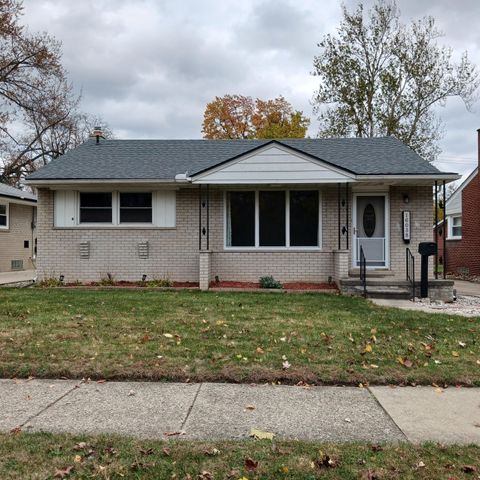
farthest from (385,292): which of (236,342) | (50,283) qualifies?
(50,283)

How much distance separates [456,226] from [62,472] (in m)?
23.1

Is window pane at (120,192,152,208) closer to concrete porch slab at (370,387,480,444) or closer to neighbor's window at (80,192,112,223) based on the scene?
neighbor's window at (80,192,112,223)

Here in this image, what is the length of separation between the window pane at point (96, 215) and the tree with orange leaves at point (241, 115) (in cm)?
2758

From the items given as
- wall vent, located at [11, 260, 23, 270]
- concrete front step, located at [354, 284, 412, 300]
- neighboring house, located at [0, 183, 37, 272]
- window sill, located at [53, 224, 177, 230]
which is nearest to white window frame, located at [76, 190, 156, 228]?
window sill, located at [53, 224, 177, 230]

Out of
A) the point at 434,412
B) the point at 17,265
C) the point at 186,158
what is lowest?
the point at 434,412

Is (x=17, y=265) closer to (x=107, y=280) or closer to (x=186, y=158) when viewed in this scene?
(x=107, y=280)

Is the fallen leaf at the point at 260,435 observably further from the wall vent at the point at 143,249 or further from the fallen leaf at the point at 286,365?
the wall vent at the point at 143,249

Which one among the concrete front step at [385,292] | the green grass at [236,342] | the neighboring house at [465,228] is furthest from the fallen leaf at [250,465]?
the neighboring house at [465,228]

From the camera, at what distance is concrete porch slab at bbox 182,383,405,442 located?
369 centimetres

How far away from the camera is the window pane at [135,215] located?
1366 centimetres

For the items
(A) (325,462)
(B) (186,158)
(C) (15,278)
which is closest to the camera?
(A) (325,462)

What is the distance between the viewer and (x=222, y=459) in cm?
321

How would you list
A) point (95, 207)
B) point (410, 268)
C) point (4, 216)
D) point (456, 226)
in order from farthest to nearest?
point (456, 226) → point (4, 216) → point (95, 207) → point (410, 268)

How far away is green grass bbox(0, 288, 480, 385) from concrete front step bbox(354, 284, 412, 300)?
5.32 ft
